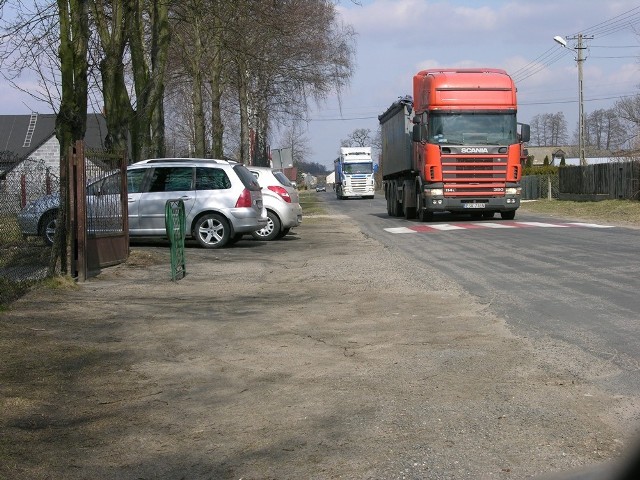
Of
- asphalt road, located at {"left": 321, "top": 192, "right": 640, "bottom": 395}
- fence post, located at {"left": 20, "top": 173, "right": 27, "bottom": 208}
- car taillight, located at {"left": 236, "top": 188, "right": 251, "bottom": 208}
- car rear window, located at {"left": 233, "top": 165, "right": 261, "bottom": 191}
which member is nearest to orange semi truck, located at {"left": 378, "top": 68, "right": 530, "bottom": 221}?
asphalt road, located at {"left": 321, "top": 192, "right": 640, "bottom": 395}

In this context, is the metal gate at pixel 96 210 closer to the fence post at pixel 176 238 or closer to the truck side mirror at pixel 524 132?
the fence post at pixel 176 238

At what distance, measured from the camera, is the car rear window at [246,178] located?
18.6 meters

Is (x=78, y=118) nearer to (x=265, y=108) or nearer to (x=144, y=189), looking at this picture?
(x=144, y=189)

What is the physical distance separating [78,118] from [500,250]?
7.78m

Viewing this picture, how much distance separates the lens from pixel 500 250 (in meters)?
16.9

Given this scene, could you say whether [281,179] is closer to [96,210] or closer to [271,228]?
[271,228]

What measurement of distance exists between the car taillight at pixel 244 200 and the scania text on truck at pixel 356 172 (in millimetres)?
46188

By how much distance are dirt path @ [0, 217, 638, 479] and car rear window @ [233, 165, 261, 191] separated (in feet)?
25.1

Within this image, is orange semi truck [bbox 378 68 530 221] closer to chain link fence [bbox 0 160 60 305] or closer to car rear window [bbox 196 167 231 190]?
car rear window [bbox 196 167 231 190]

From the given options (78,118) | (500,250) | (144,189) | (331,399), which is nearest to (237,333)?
(331,399)

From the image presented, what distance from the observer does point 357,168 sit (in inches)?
2532

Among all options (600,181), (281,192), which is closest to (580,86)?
(600,181)

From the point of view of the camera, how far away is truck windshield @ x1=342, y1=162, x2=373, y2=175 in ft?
211

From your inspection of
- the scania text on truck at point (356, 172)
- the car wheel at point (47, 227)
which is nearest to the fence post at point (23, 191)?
the car wheel at point (47, 227)
